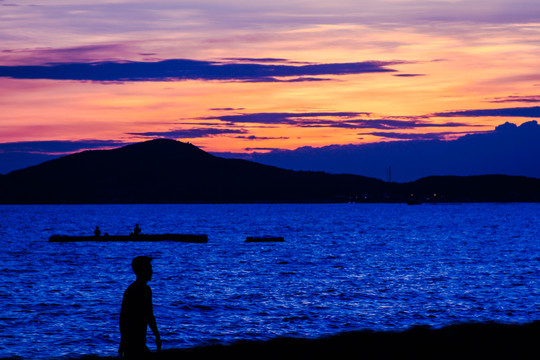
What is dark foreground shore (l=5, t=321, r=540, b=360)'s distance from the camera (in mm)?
20797

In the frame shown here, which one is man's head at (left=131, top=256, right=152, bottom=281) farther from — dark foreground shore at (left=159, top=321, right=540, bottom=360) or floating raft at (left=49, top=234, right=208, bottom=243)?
floating raft at (left=49, top=234, right=208, bottom=243)

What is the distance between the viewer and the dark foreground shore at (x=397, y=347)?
2080 cm

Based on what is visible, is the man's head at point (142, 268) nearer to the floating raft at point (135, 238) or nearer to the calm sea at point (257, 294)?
the calm sea at point (257, 294)

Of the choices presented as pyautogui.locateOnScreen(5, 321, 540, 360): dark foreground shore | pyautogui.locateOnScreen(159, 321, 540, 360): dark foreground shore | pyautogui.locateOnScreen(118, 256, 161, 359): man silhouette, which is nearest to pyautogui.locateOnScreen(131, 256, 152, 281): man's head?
pyautogui.locateOnScreen(118, 256, 161, 359): man silhouette

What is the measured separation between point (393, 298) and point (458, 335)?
20929mm

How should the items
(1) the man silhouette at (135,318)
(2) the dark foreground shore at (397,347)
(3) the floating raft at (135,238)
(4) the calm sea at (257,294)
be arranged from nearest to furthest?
(1) the man silhouette at (135,318) < (2) the dark foreground shore at (397,347) < (4) the calm sea at (257,294) < (3) the floating raft at (135,238)

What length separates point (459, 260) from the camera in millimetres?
75812

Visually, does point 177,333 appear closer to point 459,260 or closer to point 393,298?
point 393,298

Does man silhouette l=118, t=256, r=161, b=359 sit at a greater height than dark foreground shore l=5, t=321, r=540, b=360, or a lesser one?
greater

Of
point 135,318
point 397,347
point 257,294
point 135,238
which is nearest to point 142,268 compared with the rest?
point 135,318

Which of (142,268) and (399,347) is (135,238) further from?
(142,268)

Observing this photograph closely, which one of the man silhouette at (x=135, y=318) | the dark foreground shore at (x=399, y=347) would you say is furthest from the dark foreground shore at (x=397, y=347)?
the man silhouette at (x=135, y=318)

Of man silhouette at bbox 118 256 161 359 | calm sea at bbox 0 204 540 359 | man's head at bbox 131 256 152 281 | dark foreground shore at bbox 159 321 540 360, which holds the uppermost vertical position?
man's head at bbox 131 256 152 281

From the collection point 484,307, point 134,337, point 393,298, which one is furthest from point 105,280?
point 134,337
